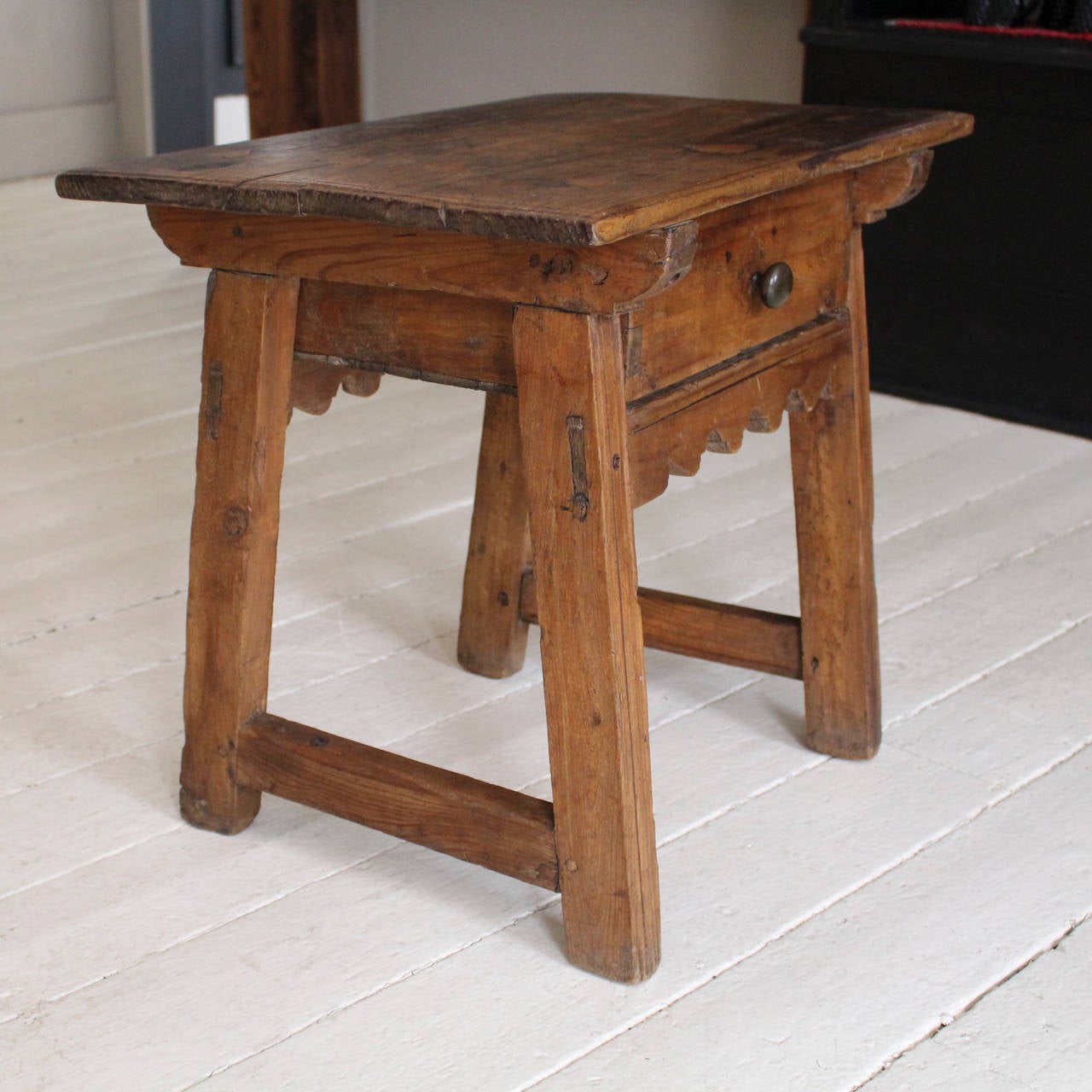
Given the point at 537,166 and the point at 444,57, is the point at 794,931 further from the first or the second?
the point at 444,57

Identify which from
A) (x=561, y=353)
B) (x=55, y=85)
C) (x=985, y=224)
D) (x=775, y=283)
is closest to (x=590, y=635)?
(x=561, y=353)

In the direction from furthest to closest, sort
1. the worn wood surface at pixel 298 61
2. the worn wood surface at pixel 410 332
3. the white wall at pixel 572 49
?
the worn wood surface at pixel 298 61
the white wall at pixel 572 49
the worn wood surface at pixel 410 332

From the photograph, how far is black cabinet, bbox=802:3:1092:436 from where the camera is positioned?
8.00 feet

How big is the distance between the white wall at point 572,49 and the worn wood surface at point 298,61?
0.41 ft

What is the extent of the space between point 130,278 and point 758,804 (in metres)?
2.50

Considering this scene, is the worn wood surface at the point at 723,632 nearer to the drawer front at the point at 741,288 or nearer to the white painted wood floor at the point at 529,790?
the white painted wood floor at the point at 529,790

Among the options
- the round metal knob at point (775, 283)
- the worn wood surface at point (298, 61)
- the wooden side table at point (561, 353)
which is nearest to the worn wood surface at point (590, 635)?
the wooden side table at point (561, 353)

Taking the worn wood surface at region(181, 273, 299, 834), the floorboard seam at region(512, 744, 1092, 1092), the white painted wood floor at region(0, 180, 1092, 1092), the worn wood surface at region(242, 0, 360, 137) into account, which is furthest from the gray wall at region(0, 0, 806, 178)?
the worn wood surface at region(181, 273, 299, 834)

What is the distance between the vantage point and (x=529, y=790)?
1.43 meters

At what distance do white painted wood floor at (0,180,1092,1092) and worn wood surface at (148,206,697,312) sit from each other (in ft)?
1.64

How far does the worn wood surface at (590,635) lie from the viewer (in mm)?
1059

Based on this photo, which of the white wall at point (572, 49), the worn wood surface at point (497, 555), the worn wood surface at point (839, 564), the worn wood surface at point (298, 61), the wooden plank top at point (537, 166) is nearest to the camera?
the wooden plank top at point (537, 166)

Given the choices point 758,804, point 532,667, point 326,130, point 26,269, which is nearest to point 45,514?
point 532,667

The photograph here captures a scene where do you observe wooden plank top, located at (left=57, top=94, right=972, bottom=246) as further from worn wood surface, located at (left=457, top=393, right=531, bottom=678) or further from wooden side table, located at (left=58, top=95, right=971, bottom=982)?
worn wood surface, located at (left=457, top=393, right=531, bottom=678)
